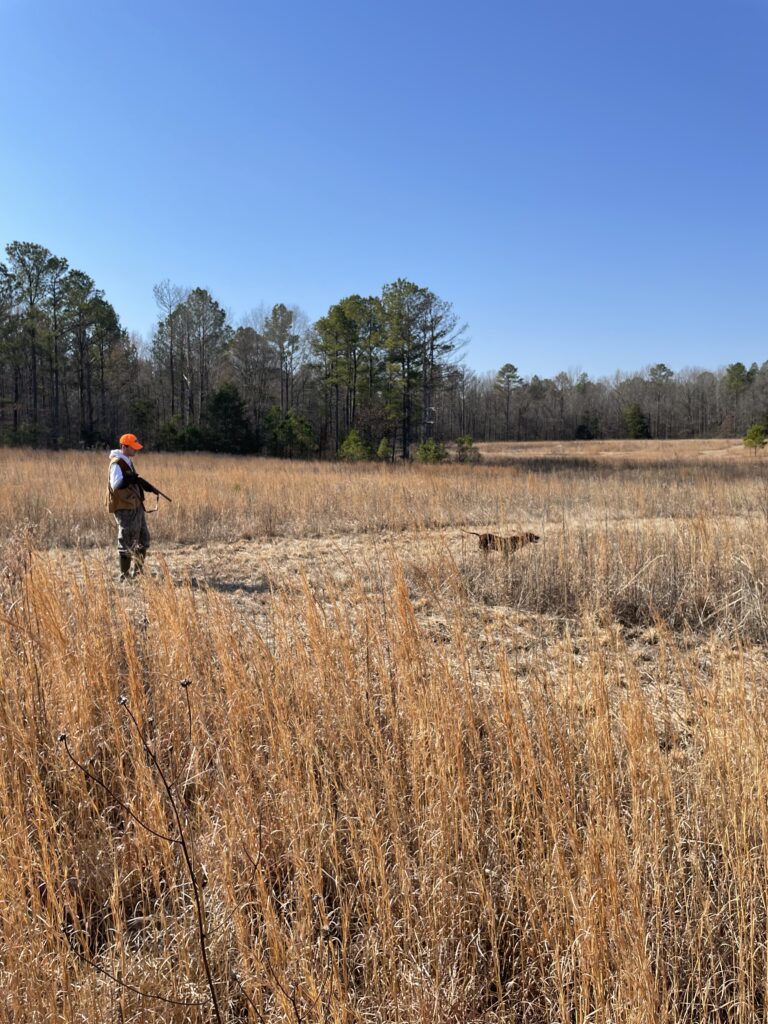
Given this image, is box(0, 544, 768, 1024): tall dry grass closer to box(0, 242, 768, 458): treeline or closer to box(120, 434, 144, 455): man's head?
box(120, 434, 144, 455): man's head

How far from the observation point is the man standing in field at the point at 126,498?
20.2ft

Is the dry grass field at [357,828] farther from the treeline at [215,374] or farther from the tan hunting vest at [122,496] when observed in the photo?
the treeline at [215,374]

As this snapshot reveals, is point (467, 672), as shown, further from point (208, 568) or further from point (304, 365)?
point (304, 365)

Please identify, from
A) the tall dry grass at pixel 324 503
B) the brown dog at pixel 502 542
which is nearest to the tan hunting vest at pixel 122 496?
the tall dry grass at pixel 324 503

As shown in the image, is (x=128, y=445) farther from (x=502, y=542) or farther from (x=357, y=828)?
(x=357, y=828)

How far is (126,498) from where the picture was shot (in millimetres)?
6199

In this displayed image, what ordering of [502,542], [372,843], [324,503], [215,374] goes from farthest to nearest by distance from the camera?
[215,374] < [324,503] < [502,542] < [372,843]

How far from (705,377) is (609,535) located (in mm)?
84856

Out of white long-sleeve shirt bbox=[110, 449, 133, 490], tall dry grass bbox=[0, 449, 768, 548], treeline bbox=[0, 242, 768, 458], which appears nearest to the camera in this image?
white long-sleeve shirt bbox=[110, 449, 133, 490]

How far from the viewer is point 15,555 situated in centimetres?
367

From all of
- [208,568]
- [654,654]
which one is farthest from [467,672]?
[208,568]

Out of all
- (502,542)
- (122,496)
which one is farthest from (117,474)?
(502,542)

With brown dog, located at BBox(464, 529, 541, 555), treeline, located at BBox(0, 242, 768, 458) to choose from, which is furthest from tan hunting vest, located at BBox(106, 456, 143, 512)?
treeline, located at BBox(0, 242, 768, 458)

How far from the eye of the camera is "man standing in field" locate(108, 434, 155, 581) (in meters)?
6.16
